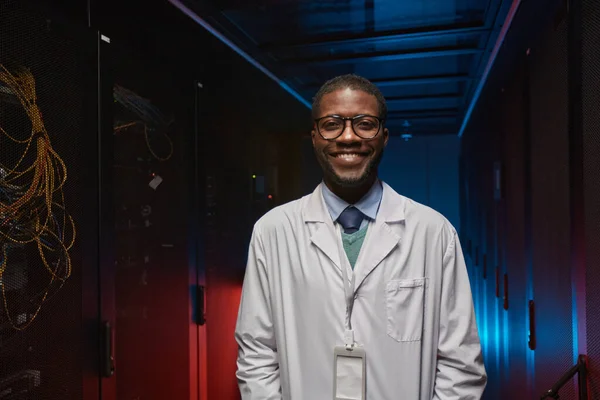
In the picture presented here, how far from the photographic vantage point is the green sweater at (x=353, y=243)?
1.39m

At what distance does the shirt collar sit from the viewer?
1.42 m

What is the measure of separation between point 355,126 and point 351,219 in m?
0.28

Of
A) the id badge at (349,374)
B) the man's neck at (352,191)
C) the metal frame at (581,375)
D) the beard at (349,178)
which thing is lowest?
the metal frame at (581,375)

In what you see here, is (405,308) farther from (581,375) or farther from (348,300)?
(581,375)

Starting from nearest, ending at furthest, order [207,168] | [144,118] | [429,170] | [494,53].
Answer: [144,118] < [207,168] < [494,53] < [429,170]

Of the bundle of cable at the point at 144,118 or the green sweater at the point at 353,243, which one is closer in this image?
the green sweater at the point at 353,243

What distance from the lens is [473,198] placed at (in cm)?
532

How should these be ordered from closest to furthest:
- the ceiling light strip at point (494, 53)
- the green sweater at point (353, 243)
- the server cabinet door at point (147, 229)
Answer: the green sweater at point (353, 243) < the server cabinet door at point (147, 229) < the ceiling light strip at point (494, 53)

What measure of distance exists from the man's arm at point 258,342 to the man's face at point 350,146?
35cm

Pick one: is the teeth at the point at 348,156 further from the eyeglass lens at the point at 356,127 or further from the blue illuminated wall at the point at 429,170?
the blue illuminated wall at the point at 429,170

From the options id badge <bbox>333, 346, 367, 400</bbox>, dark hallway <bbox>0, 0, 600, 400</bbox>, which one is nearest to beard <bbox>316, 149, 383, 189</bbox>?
id badge <bbox>333, 346, 367, 400</bbox>

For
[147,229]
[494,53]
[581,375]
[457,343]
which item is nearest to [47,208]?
[147,229]

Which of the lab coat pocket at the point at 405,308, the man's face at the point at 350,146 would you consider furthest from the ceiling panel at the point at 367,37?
the lab coat pocket at the point at 405,308

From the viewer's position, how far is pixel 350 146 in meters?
1.35
